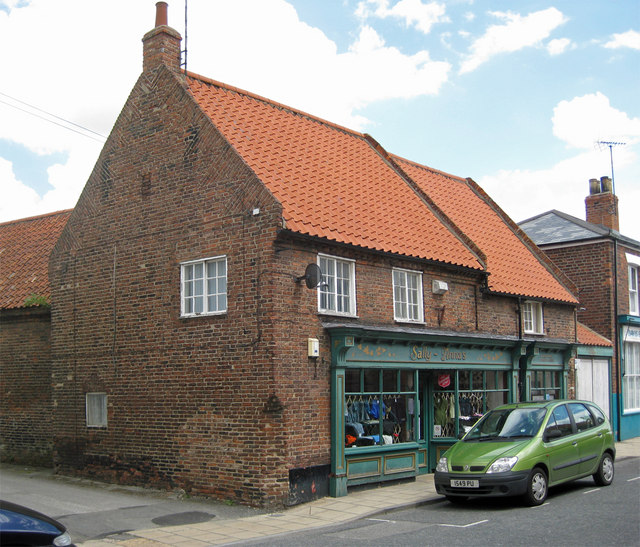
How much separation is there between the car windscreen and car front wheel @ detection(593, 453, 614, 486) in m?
1.88

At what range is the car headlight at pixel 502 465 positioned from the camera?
451 inches

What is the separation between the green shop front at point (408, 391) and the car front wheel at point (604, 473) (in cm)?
322

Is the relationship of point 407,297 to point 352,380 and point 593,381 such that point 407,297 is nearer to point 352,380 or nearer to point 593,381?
point 352,380

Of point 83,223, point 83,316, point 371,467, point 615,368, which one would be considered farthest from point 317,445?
point 615,368

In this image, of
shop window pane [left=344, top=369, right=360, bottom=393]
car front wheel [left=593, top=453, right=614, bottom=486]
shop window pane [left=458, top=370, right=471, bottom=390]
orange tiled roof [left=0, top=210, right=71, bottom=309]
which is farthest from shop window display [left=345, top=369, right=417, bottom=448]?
orange tiled roof [left=0, top=210, right=71, bottom=309]

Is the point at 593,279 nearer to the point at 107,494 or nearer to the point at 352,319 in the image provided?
the point at 352,319

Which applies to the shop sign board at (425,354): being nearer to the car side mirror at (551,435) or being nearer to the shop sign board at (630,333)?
the car side mirror at (551,435)

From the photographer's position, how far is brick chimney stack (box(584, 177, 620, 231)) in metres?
26.5

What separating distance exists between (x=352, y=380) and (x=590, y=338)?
12.3 metres

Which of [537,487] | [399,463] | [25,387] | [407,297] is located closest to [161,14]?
[407,297]

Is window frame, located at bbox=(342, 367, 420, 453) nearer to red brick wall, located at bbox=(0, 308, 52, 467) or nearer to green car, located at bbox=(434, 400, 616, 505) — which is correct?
green car, located at bbox=(434, 400, 616, 505)

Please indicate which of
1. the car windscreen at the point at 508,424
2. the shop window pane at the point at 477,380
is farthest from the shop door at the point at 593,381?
the car windscreen at the point at 508,424

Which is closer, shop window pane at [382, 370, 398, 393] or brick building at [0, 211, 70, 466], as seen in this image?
shop window pane at [382, 370, 398, 393]

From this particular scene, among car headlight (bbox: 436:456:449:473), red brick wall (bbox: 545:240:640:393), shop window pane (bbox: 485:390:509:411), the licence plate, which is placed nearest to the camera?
the licence plate
